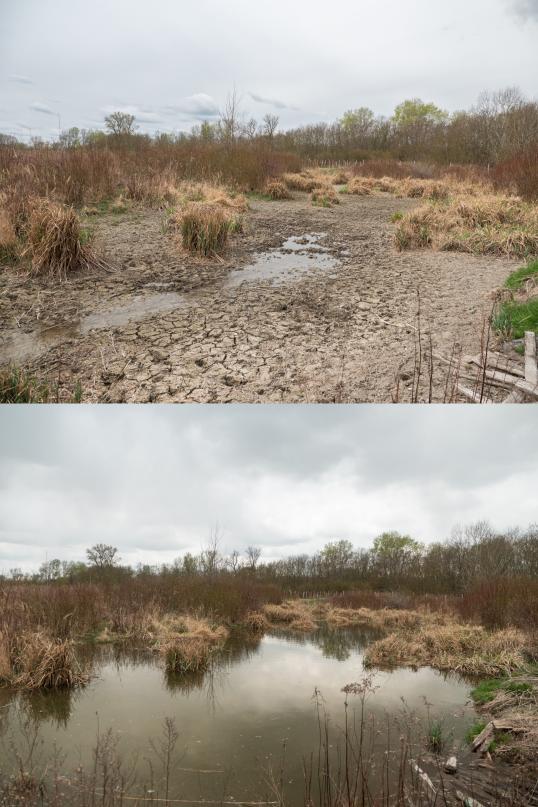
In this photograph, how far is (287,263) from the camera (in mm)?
8195

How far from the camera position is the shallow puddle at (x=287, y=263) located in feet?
24.4

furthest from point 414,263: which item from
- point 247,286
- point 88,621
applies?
point 88,621

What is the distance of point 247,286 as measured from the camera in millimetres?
7023

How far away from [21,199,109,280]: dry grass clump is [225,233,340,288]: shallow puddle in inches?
81.1

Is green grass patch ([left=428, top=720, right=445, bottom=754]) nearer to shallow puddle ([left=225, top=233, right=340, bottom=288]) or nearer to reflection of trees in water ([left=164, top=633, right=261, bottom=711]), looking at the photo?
reflection of trees in water ([left=164, top=633, right=261, bottom=711])

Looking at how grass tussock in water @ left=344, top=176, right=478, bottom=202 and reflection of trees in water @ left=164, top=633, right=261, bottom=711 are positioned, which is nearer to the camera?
reflection of trees in water @ left=164, top=633, right=261, bottom=711

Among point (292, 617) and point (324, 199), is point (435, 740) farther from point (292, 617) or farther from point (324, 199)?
point (324, 199)

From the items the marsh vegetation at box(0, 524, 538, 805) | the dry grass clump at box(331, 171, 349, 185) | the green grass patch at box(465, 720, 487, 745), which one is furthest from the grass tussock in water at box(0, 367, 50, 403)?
the dry grass clump at box(331, 171, 349, 185)

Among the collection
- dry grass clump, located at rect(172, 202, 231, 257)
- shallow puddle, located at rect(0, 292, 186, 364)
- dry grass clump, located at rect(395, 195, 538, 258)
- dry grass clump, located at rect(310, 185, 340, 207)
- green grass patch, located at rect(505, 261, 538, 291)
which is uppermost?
dry grass clump, located at rect(310, 185, 340, 207)

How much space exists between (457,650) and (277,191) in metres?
12.0

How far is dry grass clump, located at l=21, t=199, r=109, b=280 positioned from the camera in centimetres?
693

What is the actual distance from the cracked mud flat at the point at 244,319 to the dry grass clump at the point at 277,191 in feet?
21.2

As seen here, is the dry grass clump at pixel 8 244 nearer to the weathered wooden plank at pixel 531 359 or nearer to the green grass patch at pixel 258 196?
the weathered wooden plank at pixel 531 359

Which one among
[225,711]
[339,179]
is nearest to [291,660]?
[225,711]
